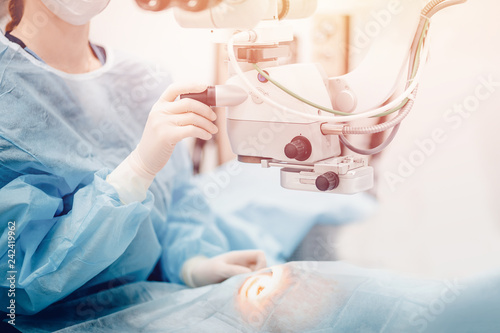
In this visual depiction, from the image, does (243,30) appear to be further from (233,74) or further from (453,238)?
(453,238)

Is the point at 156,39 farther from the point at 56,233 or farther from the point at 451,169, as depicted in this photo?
the point at 451,169

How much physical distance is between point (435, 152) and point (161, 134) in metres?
0.85

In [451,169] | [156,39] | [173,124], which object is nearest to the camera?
A: [173,124]

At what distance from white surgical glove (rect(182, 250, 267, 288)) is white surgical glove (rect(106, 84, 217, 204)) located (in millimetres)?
370

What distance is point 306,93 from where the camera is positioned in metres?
1.23

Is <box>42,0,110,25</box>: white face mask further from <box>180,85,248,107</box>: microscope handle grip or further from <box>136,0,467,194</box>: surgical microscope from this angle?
<box>180,85,248,107</box>: microscope handle grip

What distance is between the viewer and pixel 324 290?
138 centimetres

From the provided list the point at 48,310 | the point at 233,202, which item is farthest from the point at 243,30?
the point at 233,202

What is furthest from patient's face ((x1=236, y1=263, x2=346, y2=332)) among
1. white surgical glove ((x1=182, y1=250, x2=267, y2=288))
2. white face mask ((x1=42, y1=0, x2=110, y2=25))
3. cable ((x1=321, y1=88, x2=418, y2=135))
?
white face mask ((x1=42, y1=0, x2=110, y2=25))

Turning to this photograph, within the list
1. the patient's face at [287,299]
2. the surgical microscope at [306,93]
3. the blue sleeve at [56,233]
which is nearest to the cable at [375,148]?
the surgical microscope at [306,93]

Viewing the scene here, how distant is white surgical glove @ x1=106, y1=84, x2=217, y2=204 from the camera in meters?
1.33

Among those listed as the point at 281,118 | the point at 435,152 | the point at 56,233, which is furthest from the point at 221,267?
the point at 435,152

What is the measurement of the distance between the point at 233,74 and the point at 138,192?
0.39 meters

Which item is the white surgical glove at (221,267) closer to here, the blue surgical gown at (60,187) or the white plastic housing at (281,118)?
the blue surgical gown at (60,187)
